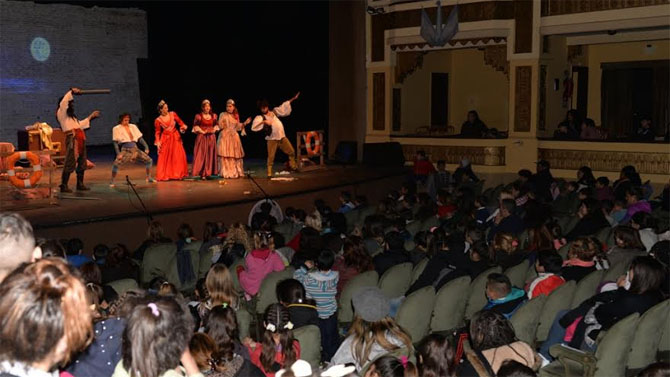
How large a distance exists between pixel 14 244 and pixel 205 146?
10.6m

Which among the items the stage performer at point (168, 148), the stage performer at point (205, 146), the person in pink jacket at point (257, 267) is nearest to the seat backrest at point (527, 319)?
the person in pink jacket at point (257, 267)

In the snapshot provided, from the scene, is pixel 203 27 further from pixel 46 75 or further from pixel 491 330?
pixel 491 330

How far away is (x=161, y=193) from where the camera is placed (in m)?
11.3

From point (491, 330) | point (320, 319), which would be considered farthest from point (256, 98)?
point (491, 330)

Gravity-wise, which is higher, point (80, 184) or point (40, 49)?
point (40, 49)

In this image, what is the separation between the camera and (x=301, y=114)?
54.9ft

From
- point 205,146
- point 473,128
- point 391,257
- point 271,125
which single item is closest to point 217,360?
point 391,257

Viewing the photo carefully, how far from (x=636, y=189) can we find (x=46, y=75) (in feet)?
41.2

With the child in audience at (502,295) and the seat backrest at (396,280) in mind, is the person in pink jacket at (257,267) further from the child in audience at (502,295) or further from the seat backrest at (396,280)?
the child in audience at (502,295)

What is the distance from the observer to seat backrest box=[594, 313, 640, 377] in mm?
4113

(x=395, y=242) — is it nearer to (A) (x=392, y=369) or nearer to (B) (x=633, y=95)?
(A) (x=392, y=369)

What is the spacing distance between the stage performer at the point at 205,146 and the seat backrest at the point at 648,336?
9489 mm

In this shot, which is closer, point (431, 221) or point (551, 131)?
point (431, 221)

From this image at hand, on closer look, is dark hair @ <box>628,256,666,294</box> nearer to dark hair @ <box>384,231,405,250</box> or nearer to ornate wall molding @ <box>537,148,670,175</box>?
dark hair @ <box>384,231,405,250</box>
